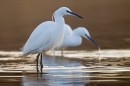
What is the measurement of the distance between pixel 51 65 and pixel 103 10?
17.6m

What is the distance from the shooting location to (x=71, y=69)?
37.0 ft

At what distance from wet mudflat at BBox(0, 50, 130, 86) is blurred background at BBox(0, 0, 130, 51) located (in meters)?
2.01

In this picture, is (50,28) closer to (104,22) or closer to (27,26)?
(27,26)

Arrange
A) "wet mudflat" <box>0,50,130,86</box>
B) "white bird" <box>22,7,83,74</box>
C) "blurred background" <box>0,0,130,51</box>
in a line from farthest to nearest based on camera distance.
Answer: "blurred background" <box>0,0,130,51</box> → "white bird" <box>22,7,83,74</box> → "wet mudflat" <box>0,50,130,86</box>

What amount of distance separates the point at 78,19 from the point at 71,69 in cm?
1469

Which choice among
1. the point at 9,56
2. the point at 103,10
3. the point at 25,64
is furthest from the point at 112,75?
the point at 103,10

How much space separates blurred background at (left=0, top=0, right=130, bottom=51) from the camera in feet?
57.6

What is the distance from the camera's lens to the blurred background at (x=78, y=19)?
1755 cm

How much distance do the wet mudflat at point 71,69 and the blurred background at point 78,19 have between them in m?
2.01

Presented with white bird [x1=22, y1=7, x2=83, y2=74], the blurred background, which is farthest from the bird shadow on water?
the blurred background

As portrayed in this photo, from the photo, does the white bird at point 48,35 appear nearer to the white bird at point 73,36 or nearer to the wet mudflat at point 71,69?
the wet mudflat at point 71,69

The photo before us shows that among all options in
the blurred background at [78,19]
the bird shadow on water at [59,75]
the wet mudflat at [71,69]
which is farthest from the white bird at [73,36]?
the bird shadow on water at [59,75]

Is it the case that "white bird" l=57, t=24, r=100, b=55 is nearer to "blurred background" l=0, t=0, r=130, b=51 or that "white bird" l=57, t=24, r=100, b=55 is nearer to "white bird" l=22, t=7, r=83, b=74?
"blurred background" l=0, t=0, r=130, b=51

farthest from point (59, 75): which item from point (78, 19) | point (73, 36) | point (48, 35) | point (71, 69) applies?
point (78, 19)
